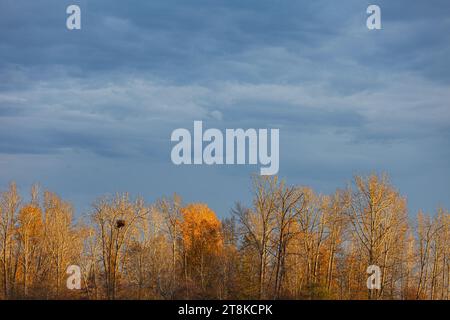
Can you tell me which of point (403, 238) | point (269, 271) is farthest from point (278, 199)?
point (403, 238)

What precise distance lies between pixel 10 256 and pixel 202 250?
2017 cm

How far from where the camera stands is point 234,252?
6900cm

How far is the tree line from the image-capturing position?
58.0 meters

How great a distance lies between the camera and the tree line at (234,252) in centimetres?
5797

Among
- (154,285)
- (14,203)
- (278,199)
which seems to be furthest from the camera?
(14,203)

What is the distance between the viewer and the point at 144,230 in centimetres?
7331
